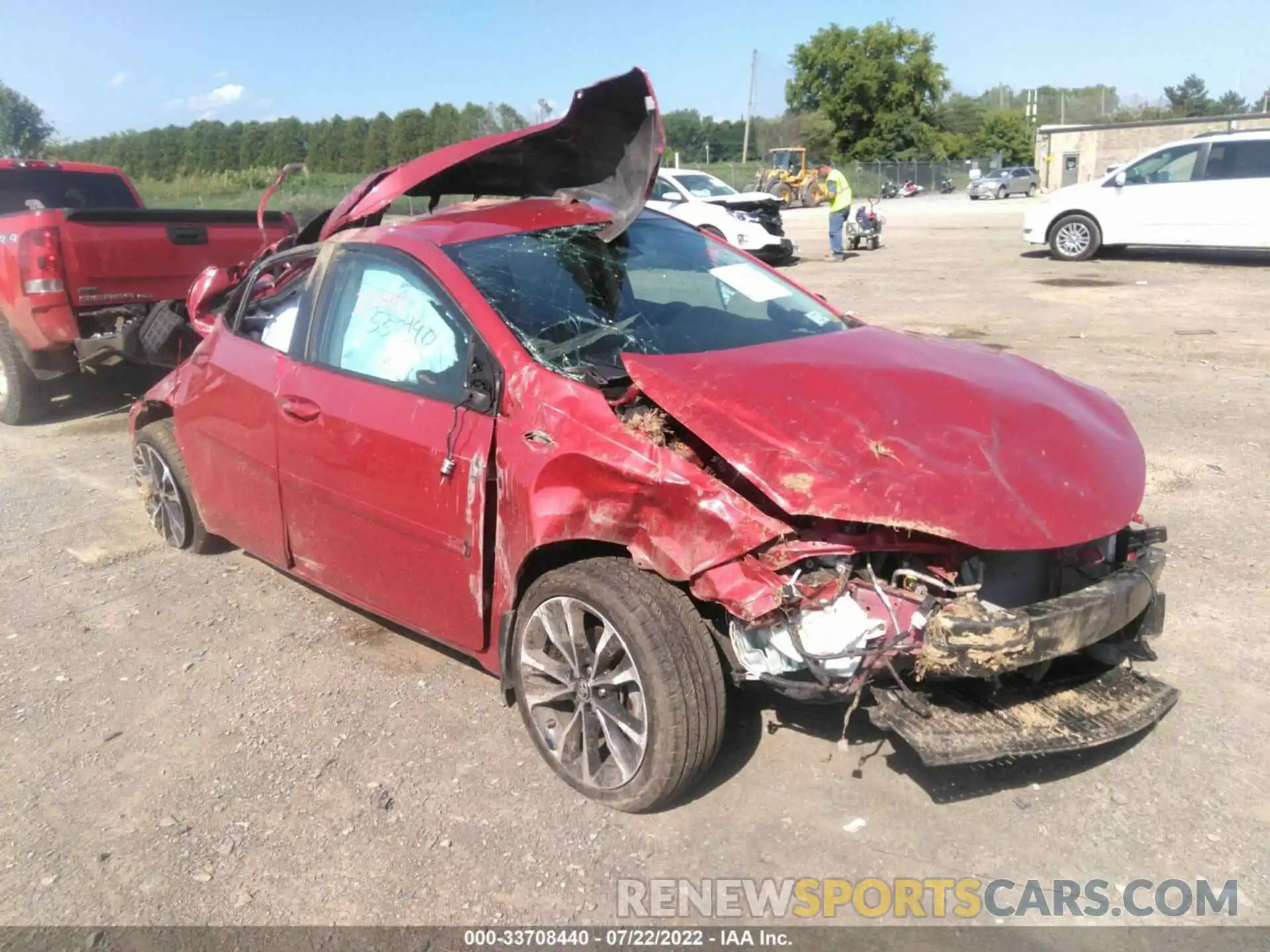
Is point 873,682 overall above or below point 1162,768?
above

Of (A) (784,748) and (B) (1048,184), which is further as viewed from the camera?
(B) (1048,184)

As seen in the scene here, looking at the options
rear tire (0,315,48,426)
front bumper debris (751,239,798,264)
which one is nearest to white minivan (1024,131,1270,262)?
front bumper debris (751,239,798,264)

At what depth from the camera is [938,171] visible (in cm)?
6500

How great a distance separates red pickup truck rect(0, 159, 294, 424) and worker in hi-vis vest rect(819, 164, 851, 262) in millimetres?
13244

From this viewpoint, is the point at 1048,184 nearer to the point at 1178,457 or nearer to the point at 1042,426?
the point at 1178,457

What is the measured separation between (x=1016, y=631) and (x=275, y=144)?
76843 mm

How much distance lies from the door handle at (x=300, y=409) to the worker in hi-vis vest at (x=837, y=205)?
655 inches

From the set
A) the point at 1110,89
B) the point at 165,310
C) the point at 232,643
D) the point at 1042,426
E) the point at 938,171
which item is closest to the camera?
the point at 1042,426

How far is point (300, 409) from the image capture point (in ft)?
12.7

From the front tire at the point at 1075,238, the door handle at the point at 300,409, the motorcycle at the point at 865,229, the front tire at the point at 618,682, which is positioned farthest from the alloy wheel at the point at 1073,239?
the front tire at the point at 618,682

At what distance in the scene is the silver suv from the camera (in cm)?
5112

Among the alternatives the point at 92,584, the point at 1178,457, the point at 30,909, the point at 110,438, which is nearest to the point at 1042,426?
the point at 30,909

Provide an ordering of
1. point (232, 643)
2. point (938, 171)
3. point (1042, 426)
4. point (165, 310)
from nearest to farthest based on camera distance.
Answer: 1. point (1042, 426)
2. point (232, 643)
3. point (165, 310)
4. point (938, 171)

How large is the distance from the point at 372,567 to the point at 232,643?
105cm
